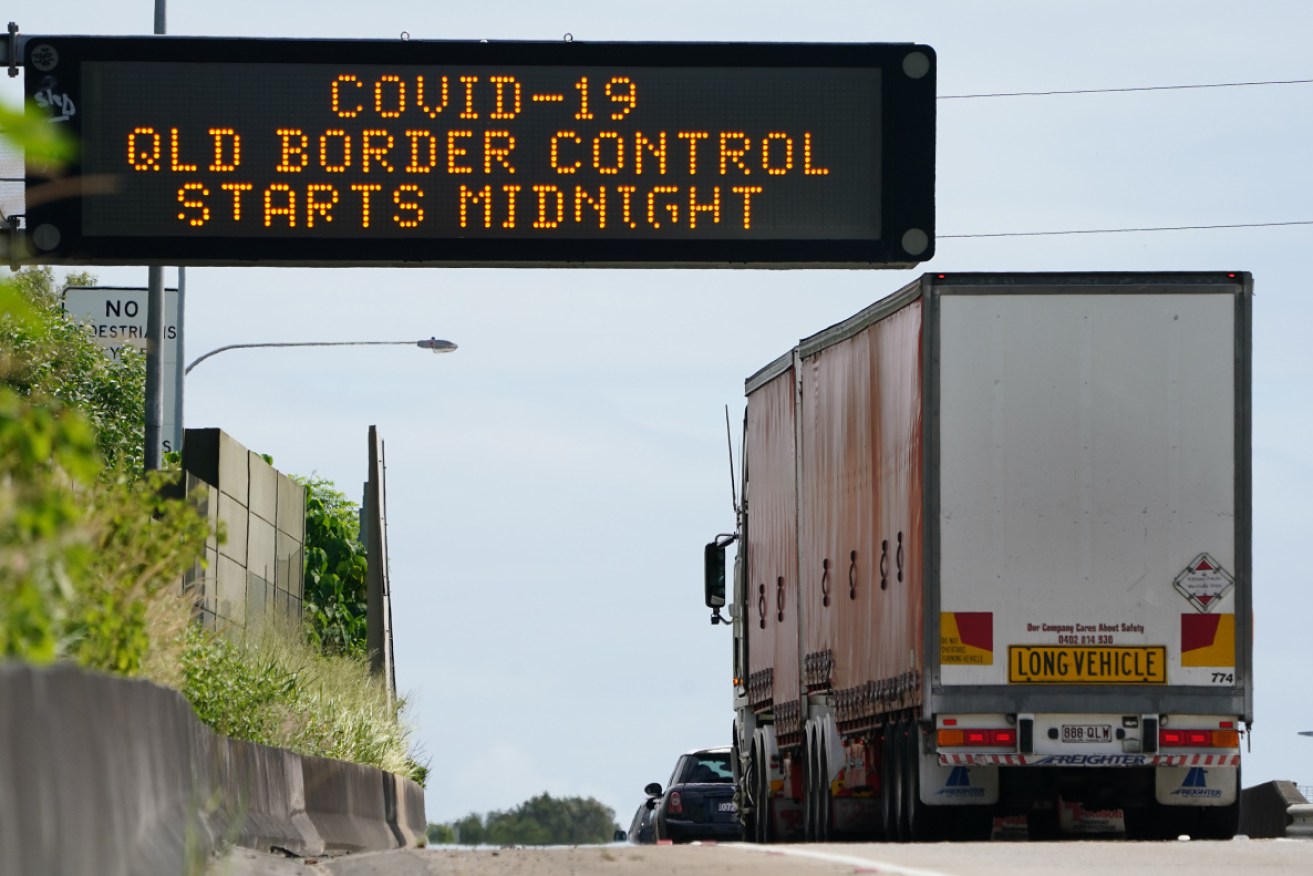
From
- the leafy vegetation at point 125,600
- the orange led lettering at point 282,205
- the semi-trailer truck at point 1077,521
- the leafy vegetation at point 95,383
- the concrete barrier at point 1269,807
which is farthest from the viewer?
the leafy vegetation at point 95,383

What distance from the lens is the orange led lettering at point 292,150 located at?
14344mm

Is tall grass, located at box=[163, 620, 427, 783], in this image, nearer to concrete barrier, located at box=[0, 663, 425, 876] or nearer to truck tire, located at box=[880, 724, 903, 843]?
concrete barrier, located at box=[0, 663, 425, 876]

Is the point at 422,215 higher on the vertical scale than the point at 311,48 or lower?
lower

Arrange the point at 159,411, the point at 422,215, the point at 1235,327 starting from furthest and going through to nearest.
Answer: the point at 159,411
the point at 1235,327
the point at 422,215

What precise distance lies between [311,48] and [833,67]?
10.1 feet

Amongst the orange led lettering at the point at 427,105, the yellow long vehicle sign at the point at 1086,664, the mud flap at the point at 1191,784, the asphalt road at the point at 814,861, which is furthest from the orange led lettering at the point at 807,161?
the mud flap at the point at 1191,784

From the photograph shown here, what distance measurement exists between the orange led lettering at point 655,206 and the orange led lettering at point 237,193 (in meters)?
2.33

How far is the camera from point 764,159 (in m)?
14.4

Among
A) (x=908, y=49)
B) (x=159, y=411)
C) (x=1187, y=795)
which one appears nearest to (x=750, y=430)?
(x=159, y=411)

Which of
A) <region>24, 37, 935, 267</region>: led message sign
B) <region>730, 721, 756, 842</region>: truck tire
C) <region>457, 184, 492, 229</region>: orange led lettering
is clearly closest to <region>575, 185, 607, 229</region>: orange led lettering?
<region>24, 37, 935, 267</region>: led message sign

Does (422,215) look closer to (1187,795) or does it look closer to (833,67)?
(833,67)

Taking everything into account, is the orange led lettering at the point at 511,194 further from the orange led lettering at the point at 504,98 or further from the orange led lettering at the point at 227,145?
the orange led lettering at the point at 227,145

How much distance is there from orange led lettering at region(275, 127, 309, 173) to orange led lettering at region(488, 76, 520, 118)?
1.10 m

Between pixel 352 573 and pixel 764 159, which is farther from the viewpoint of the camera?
pixel 352 573
